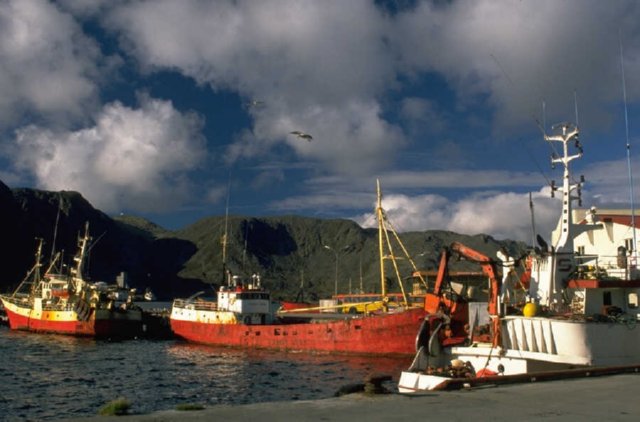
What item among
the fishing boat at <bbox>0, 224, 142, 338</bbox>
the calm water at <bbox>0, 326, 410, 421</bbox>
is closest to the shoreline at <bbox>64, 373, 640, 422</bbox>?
the calm water at <bbox>0, 326, 410, 421</bbox>

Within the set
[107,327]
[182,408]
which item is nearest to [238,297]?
[107,327]

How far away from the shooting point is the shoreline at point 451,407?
38.4ft

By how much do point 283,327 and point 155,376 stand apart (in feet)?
50.3

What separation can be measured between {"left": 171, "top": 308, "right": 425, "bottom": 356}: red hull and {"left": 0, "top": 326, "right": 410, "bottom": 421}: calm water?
39.0 inches

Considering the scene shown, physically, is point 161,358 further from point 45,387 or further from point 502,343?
point 502,343

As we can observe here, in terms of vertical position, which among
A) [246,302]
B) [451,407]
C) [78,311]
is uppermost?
[246,302]

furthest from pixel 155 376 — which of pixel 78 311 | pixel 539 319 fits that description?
pixel 78 311

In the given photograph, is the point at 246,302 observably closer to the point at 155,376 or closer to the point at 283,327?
the point at 283,327

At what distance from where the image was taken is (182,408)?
12523 millimetres

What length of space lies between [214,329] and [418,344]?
35.2m

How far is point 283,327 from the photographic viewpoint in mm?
49719

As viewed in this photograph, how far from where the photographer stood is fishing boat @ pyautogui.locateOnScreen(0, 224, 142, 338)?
62.9 meters

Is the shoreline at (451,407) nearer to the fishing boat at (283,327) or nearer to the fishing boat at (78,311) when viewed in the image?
the fishing boat at (283,327)

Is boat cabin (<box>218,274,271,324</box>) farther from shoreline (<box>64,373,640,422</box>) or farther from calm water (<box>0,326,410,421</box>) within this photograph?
shoreline (<box>64,373,640,422</box>)
